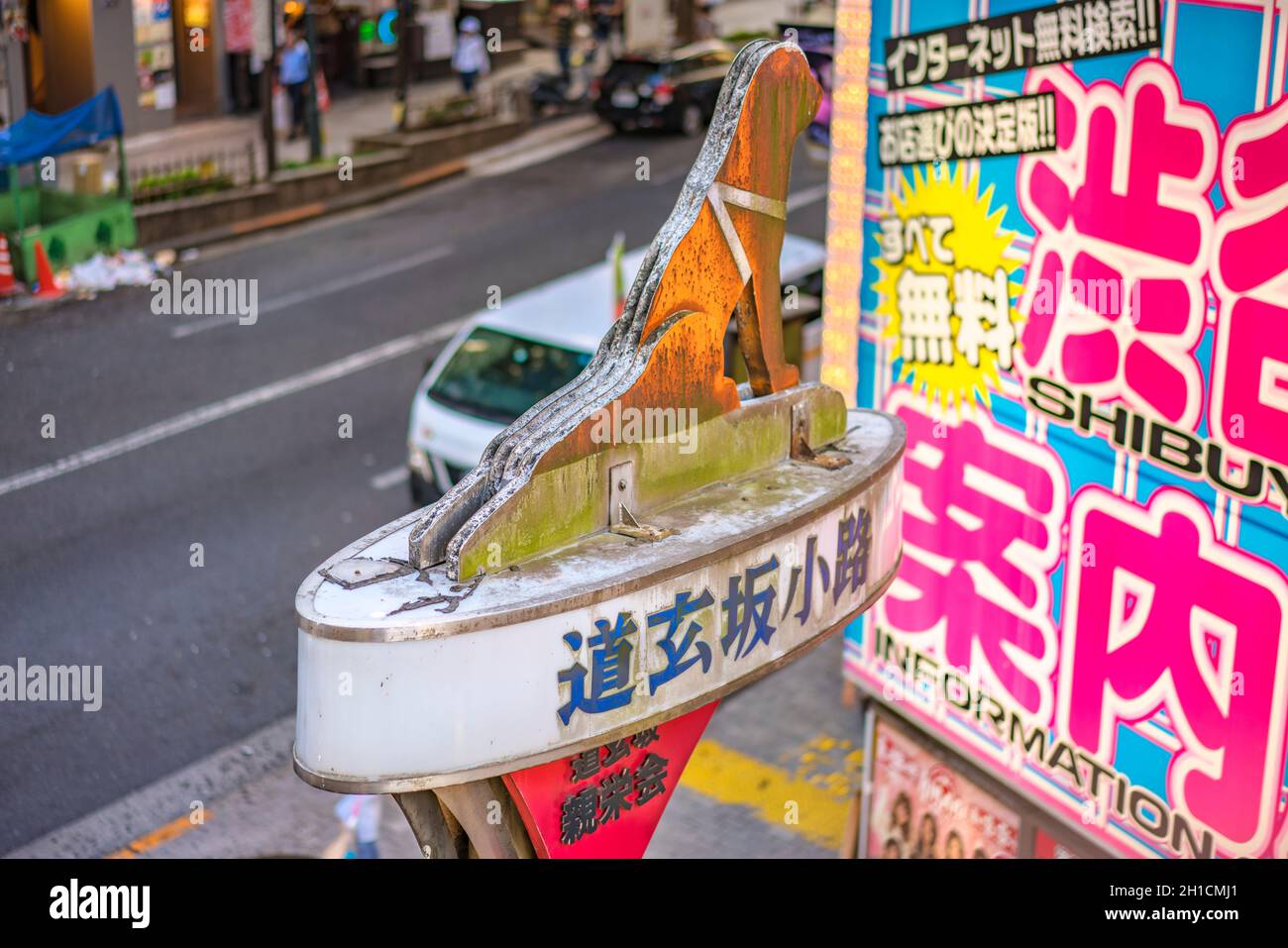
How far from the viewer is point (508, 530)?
5520 mm

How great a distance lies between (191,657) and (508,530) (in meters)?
8.92

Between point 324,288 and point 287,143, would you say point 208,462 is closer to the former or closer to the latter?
point 324,288

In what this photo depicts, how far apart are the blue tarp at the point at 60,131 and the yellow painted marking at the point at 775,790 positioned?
13326mm

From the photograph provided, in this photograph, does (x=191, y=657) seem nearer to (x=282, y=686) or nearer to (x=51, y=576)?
(x=282, y=686)

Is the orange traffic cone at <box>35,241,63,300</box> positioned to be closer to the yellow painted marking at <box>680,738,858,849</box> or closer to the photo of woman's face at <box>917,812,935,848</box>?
the yellow painted marking at <box>680,738,858,849</box>

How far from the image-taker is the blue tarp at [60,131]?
71.2 ft

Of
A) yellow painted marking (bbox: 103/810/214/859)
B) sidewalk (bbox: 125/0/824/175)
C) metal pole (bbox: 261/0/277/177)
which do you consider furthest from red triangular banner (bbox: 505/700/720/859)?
metal pole (bbox: 261/0/277/177)

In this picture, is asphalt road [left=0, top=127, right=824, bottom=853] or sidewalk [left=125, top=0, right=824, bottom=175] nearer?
asphalt road [left=0, top=127, right=824, bottom=853]

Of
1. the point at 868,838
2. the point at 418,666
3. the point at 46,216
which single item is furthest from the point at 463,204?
the point at 418,666

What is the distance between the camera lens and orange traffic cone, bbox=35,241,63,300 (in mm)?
22156

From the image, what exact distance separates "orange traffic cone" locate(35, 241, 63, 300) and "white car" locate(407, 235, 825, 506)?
8031 mm

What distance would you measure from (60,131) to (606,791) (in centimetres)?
1861

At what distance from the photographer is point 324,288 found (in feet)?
75.0

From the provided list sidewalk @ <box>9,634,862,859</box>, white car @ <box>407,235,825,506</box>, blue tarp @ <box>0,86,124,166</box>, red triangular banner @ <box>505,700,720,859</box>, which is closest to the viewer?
red triangular banner @ <box>505,700,720,859</box>
